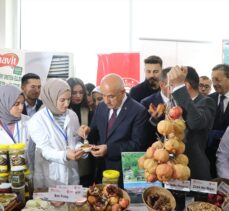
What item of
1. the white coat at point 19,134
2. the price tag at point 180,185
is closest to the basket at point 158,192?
the price tag at point 180,185

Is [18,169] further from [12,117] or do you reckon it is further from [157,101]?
[157,101]

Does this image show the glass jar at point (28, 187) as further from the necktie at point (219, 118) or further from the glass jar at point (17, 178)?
the necktie at point (219, 118)

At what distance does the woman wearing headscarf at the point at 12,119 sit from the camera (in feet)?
5.80

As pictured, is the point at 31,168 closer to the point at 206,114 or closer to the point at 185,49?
the point at 206,114

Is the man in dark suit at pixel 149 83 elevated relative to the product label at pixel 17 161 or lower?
elevated

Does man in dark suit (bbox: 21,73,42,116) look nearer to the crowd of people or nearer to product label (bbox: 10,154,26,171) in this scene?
the crowd of people

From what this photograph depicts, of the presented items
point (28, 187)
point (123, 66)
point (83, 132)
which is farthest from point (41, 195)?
point (123, 66)

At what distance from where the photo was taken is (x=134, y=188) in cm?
150

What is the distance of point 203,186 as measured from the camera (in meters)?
1.38

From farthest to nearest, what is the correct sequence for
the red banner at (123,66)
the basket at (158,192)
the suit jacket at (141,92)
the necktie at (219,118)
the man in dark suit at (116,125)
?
the red banner at (123,66) → the suit jacket at (141,92) → the necktie at (219,118) → the man in dark suit at (116,125) → the basket at (158,192)

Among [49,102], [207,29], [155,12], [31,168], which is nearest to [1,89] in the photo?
[49,102]

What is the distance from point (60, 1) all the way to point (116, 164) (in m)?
3.26

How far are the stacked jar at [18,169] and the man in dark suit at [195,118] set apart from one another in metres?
0.77

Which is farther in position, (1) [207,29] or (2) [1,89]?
(1) [207,29]
